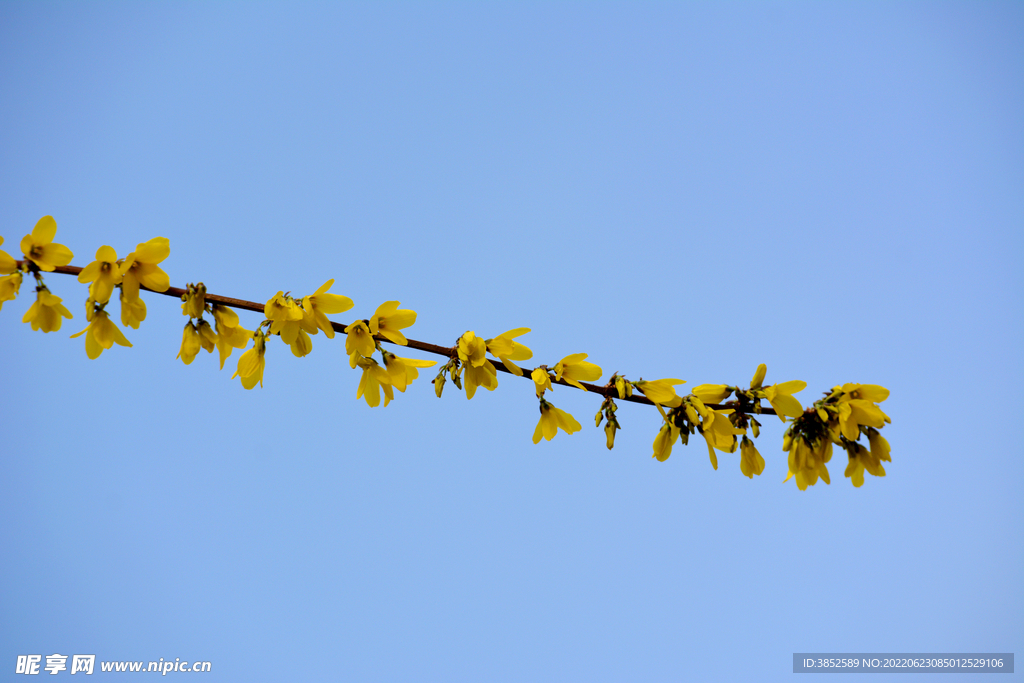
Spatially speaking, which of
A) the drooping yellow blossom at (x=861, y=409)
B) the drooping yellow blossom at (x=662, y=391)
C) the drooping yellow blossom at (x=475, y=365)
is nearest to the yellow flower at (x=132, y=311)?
the drooping yellow blossom at (x=475, y=365)

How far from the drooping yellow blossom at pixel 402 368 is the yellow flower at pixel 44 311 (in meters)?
0.68

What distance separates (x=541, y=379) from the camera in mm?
1233

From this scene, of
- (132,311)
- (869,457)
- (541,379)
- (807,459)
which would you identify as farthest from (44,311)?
(869,457)

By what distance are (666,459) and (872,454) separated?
463 mm

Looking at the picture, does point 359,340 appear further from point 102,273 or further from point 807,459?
point 807,459

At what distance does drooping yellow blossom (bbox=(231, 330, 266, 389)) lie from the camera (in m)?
1.21

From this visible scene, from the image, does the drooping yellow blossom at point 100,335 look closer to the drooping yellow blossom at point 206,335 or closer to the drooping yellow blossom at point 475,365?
the drooping yellow blossom at point 206,335

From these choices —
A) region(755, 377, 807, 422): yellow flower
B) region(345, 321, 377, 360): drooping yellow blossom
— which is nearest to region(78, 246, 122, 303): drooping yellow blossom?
region(345, 321, 377, 360): drooping yellow blossom

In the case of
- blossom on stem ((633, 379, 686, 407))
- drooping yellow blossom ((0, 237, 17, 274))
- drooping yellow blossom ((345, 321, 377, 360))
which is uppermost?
drooping yellow blossom ((0, 237, 17, 274))

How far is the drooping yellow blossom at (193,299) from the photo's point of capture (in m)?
1.19

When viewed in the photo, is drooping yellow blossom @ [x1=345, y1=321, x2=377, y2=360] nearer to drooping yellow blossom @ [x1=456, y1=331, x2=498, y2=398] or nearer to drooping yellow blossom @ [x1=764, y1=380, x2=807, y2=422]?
drooping yellow blossom @ [x1=456, y1=331, x2=498, y2=398]

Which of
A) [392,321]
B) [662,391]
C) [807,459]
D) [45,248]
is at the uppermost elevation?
[45,248]

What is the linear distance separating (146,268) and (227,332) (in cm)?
19

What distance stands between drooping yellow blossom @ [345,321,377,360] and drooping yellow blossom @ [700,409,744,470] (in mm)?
716
